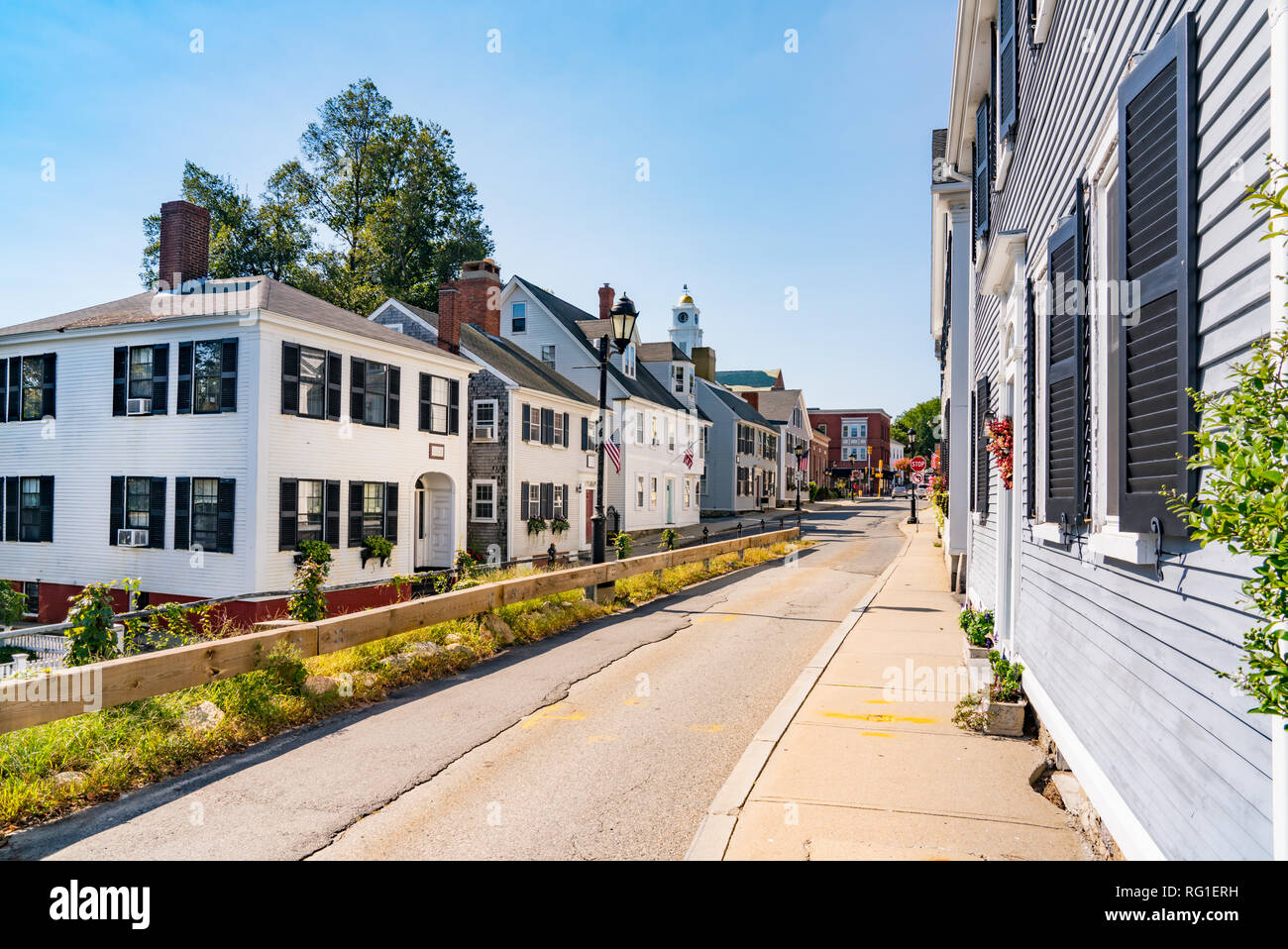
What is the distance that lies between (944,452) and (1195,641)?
72.9 feet

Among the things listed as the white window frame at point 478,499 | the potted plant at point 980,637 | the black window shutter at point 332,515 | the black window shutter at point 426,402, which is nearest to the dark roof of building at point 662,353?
the white window frame at point 478,499

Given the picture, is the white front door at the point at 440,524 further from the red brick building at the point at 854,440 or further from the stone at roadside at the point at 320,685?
the red brick building at the point at 854,440

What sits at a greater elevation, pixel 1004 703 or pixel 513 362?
pixel 513 362

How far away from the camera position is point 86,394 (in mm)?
20531

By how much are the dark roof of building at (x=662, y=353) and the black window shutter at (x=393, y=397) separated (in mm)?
24951

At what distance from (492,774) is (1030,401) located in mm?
5455

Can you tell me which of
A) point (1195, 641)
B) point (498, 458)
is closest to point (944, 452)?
point (498, 458)

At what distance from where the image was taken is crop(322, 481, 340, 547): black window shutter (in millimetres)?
19969

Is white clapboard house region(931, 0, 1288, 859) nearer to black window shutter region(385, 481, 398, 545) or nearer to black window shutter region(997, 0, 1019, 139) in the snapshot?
black window shutter region(997, 0, 1019, 139)

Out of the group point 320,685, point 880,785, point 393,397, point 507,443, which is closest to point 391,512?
point 393,397

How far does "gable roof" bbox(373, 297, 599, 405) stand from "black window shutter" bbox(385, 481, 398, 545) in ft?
23.5

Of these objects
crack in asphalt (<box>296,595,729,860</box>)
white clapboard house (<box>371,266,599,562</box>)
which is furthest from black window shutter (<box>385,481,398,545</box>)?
crack in asphalt (<box>296,595,729,860</box>)

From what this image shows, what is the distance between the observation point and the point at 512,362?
31.1 m

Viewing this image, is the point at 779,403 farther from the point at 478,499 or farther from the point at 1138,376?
the point at 1138,376
